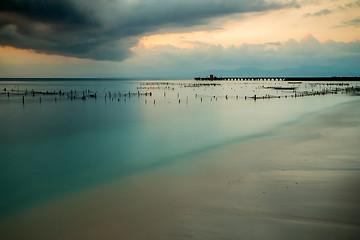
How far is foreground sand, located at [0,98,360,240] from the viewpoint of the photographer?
5.68 meters

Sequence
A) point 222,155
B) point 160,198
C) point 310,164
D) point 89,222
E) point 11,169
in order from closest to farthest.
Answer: point 89,222 → point 160,198 → point 310,164 → point 11,169 → point 222,155

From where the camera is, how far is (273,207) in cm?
648

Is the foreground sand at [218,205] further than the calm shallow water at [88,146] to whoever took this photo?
No

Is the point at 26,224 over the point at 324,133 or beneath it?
beneath

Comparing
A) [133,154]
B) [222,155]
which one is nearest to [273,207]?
[222,155]

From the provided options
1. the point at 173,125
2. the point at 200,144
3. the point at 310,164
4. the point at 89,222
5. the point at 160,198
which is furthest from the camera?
the point at 173,125

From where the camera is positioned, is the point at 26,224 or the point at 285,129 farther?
the point at 285,129

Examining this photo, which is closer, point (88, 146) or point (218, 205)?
point (218, 205)

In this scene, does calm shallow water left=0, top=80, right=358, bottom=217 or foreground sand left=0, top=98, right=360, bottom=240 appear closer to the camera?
foreground sand left=0, top=98, right=360, bottom=240

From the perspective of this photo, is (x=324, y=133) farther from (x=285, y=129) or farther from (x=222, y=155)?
(x=222, y=155)

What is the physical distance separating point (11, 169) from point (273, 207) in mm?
10706

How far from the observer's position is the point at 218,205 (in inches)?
269

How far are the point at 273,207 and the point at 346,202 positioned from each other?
1.94 m

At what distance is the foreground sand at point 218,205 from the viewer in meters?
5.68
